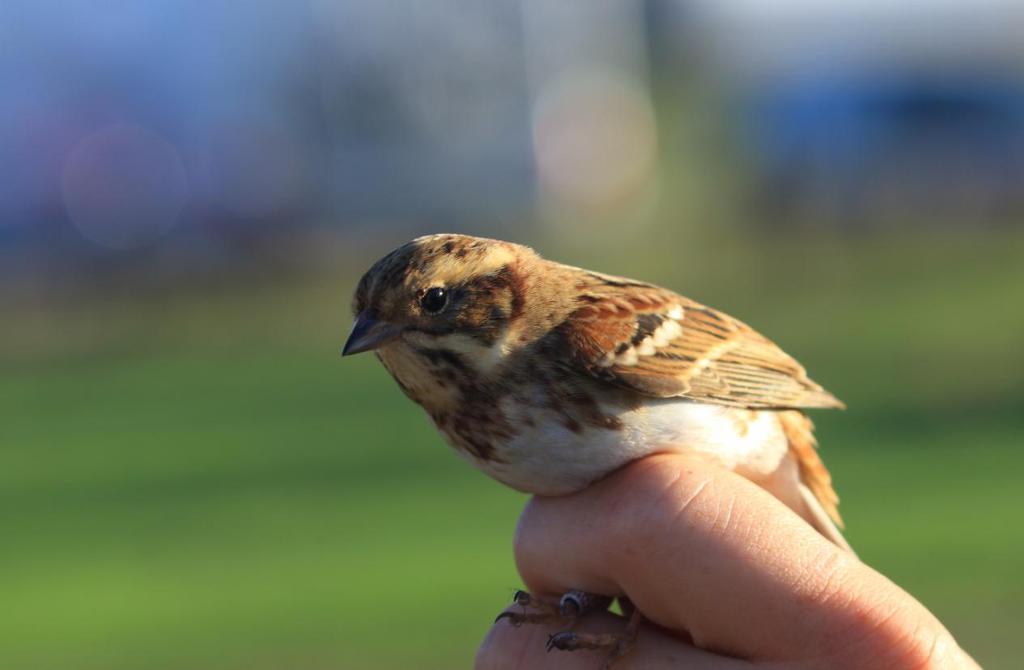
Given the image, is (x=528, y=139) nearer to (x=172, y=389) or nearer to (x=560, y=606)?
(x=172, y=389)

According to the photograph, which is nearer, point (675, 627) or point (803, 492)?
point (675, 627)

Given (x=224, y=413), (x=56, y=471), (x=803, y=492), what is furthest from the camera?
(x=224, y=413)

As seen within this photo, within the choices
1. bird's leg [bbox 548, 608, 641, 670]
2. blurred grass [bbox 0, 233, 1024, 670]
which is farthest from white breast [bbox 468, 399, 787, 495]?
blurred grass [bbox 0, 233, 1024, 670]

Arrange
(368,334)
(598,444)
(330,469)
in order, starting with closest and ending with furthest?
(598,444), (368,334), (330,469)

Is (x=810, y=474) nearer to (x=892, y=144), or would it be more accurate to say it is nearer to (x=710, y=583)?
(x=710, y=583)

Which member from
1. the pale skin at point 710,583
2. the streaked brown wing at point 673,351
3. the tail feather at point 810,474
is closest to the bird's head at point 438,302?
the streaked brown wing at point 673,351

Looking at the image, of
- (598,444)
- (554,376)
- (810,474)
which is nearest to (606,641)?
(598,444)

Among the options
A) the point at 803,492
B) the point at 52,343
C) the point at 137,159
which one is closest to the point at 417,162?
the point at 137,159
